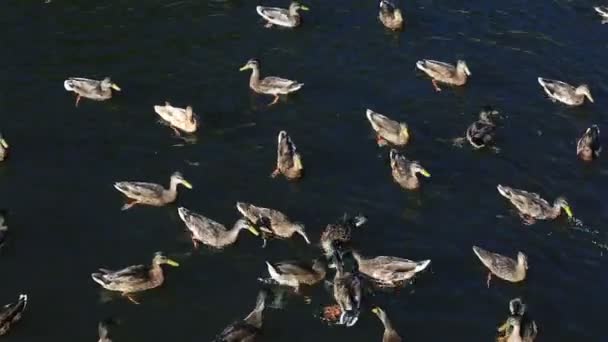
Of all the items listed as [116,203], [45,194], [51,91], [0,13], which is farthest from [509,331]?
[0,13]

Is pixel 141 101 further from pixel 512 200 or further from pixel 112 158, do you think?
pixel 512 200

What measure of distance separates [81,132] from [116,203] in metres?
3.24

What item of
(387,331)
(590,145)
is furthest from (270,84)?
(387,331)

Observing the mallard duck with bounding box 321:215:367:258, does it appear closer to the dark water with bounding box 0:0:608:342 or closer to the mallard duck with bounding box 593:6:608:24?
the dark water with bounding box 0:0:608:342

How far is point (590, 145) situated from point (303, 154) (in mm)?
7742

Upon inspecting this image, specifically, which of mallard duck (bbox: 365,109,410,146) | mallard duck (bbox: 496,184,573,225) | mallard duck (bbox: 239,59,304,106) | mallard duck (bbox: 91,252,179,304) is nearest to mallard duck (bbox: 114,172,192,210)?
mallard duck (bbox: 91,252,179,304)

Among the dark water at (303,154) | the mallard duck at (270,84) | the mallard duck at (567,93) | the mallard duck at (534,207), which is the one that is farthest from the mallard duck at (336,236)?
the mallard duck at (567,93)

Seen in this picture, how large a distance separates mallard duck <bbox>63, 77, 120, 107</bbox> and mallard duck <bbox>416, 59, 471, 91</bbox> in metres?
9.26

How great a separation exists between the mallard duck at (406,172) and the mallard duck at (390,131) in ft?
4.31

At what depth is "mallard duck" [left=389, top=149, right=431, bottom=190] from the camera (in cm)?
2320

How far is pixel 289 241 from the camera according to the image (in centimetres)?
2130

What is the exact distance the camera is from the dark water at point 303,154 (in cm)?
1972

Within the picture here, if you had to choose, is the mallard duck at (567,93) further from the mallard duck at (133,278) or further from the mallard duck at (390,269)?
the mallard duck at (133,278)

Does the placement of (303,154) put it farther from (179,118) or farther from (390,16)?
(390,16)
